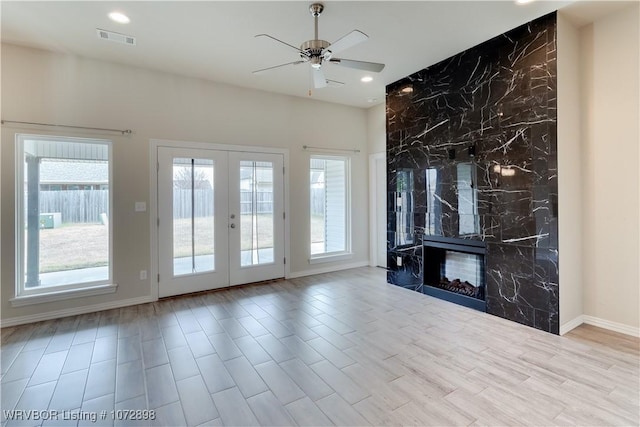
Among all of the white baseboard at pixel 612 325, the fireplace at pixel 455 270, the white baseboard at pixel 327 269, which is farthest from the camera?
the white baseboard at pixel 327 269

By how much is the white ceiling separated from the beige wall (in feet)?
2.14

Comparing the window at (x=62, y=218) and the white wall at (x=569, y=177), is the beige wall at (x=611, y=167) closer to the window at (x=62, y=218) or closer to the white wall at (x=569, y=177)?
the white wall at (x=569, y=177)

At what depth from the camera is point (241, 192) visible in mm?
4953

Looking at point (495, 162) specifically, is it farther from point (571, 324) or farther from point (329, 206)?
point (329, 206)

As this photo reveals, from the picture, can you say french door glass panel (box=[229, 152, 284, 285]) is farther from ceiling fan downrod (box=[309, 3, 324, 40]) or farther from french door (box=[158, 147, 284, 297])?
ceiling fan downrod (box=[309, 3, 324, 40])

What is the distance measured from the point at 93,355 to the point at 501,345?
12.3 feet

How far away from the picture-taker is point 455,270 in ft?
14.1

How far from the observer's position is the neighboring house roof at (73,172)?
3.76m

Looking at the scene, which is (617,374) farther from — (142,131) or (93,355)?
(142,131)

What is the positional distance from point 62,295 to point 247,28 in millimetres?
3780

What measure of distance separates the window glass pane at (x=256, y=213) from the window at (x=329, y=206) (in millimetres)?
868

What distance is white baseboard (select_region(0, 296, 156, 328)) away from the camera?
351 cm

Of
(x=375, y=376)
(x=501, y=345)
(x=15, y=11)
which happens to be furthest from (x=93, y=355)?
(x=501, y=345)

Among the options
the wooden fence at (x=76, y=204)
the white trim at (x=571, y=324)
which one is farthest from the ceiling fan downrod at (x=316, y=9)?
the white trim at (x=571, y=324)
